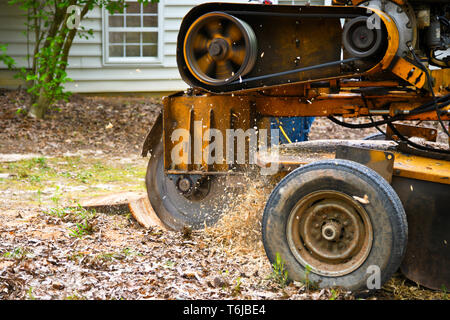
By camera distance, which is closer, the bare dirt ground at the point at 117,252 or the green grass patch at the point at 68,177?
the bare dirt ground at the point at 117,252

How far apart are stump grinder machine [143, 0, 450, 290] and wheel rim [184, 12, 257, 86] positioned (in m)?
0.01

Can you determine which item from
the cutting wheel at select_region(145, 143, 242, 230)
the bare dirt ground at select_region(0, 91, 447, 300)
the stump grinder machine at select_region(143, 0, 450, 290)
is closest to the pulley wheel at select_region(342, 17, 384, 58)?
the stump grinder machine at select_region(143, 0, 450, 290)

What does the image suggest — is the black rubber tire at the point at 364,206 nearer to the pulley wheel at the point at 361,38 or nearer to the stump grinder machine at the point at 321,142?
the stump grinder machine at the point at 321,142

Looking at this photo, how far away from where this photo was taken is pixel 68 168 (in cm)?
877

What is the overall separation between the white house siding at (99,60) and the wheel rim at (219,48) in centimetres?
864

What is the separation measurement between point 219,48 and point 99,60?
29.9 ft

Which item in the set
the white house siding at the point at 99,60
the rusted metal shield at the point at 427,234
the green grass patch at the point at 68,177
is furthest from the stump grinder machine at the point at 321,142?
the white house siding at the point at 99,60

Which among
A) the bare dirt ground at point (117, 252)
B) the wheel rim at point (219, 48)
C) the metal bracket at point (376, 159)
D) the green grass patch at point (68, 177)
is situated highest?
the wheel rim at point (219, 48)

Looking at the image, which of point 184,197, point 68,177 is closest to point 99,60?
point 68,177

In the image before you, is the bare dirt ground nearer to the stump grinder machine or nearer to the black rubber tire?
the black rubber tire

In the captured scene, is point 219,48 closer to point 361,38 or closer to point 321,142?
point 361,38

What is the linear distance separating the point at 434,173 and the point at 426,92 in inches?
40.5

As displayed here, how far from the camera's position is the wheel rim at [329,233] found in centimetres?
358
